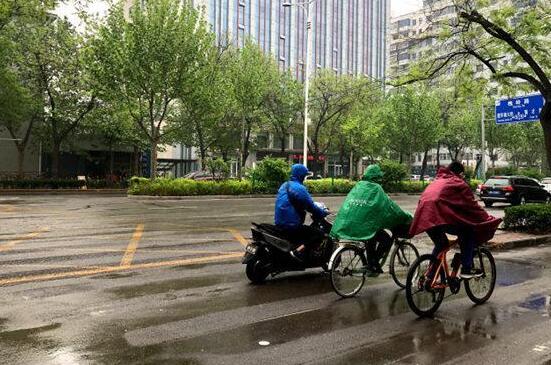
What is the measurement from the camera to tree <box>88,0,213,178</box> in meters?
26.8

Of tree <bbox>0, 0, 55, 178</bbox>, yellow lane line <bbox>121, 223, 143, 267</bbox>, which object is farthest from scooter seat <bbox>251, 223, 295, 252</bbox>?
tree <bbox>0, 0, 55, 178</bbox>

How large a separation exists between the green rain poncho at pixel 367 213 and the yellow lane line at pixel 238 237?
4.55 meters

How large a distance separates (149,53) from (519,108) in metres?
19.2

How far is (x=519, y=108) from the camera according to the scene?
2530 centimetres

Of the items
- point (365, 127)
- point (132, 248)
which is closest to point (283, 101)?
point (365, 127)

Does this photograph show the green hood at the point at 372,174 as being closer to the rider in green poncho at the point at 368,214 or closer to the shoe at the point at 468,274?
the rider in green poncho at the point at 368,214

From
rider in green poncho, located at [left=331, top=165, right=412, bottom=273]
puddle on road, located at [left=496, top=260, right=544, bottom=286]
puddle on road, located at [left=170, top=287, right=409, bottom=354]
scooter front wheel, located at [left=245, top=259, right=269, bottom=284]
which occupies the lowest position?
puddle on road, located at [left=496, top=260, right=544, bottom=286]

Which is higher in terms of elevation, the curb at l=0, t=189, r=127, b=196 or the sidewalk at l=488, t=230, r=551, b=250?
the curb at l=0, t=189, r=127, b=196

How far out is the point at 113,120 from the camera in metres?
35.3

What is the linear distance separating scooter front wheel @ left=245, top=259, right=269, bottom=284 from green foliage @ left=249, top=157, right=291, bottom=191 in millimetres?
22504

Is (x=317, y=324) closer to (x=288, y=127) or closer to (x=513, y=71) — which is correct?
(x=513, y=71)

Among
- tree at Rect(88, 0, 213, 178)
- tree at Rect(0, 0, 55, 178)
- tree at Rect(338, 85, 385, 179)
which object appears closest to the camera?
tree at Rect(88, 0, 213, 178)

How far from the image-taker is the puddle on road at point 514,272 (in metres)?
8.06

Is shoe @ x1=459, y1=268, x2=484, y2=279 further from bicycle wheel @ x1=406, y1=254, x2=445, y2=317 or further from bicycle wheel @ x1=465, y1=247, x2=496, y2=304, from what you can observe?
bicycle wheel @ x1=406, y1=254, x2=445, y2=317
